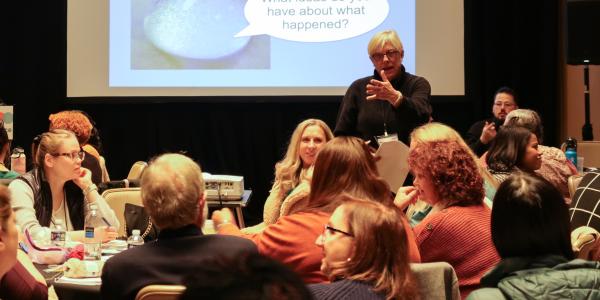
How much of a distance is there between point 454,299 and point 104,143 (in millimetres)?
6647

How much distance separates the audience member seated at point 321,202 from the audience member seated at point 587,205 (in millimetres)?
1319

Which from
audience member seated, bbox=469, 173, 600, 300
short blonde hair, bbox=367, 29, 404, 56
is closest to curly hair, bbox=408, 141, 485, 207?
audience member seated, bbox=469, 173, 600, 300

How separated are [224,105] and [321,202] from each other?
573 centimetres

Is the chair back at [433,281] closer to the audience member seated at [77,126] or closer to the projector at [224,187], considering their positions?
the projector at [224,187]

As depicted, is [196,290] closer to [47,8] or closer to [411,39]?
[411,39]

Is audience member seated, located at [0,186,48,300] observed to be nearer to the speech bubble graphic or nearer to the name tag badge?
the name tag badge

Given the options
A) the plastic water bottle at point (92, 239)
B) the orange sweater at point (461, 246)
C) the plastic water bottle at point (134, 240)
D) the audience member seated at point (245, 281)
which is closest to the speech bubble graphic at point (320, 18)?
the plastic water bottle at point (92, 239)

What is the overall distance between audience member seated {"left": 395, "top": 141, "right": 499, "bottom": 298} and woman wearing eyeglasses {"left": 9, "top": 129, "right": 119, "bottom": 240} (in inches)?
57.8

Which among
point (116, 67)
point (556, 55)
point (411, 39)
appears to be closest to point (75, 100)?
point (116, 67)

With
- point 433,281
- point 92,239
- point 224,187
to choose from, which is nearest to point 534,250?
point 433,281

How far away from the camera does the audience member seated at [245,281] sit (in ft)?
2.92

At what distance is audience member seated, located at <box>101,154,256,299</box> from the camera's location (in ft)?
7.59

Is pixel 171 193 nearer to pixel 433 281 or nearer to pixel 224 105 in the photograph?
pixel 433 281

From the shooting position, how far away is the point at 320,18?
750 cm
